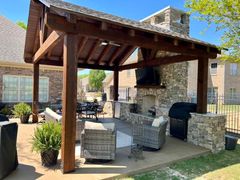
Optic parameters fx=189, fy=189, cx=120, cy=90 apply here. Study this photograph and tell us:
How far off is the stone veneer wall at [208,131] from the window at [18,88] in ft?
35.5

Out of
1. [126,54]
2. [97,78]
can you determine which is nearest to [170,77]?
[126,54]

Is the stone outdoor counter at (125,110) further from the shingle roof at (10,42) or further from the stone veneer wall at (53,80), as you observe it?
the shingle roof at (10,42)

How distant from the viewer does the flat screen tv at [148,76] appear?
11055 millimetres

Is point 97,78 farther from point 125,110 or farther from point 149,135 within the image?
point 149,135

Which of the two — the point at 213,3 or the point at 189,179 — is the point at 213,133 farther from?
the point at 213,3

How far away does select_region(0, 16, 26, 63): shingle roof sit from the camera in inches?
496

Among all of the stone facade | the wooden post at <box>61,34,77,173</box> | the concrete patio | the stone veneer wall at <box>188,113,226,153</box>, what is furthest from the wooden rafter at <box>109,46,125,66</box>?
the wooden post at <box>61,34,77,173</box>

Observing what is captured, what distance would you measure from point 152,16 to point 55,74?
806cm

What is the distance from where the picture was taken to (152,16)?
40.6 feet

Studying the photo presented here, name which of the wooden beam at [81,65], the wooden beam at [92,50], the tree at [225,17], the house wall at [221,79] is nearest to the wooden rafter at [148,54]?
the wooden beam at [81,65]

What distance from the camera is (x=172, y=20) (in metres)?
11.1

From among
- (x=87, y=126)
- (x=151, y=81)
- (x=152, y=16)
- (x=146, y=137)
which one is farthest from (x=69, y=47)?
(x=152, y=16)

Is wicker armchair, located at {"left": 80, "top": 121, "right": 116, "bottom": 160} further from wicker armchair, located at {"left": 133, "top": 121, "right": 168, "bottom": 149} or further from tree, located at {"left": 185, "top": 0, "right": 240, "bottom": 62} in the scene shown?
tree, located at {"left": 185, "top": 0, "right": 240, "bottom": 62}

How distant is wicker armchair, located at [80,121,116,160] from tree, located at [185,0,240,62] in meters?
4.56
